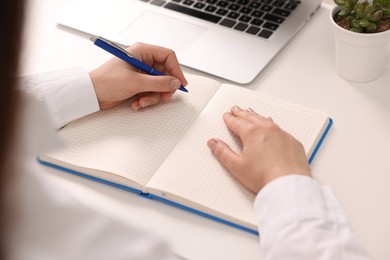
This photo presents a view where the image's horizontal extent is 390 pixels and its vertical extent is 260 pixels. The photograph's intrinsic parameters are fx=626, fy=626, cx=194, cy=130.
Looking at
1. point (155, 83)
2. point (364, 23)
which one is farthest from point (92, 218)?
point (364, 23)

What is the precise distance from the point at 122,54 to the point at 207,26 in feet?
0.90

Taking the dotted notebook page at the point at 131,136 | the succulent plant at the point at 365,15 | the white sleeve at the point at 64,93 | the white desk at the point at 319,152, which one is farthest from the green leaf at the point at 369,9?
the white sleeve at the point at 64,93

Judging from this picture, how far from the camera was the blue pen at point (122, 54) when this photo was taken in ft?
3.26

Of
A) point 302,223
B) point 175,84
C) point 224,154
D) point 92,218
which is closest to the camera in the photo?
point 92,218

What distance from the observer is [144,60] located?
1.07 meters

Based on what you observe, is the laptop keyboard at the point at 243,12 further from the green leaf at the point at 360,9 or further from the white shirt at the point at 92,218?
the white shirt at the point at 92,218

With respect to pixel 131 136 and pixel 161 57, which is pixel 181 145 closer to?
pixel 131 136

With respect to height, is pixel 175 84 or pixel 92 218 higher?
pixel 92 218

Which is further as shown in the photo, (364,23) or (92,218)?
(364,23)

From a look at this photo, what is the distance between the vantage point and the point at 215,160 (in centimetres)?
92

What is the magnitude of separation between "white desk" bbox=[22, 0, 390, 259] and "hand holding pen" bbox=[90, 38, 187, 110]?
0.14m

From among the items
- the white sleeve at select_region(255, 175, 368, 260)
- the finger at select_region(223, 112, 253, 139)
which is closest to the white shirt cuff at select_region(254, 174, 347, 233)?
the white sleeve at select_region(255, 175, 368, 260)

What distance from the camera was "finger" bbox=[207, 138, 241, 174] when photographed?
0.90 metres

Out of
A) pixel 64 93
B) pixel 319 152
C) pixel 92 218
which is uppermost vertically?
pixel 92 218
